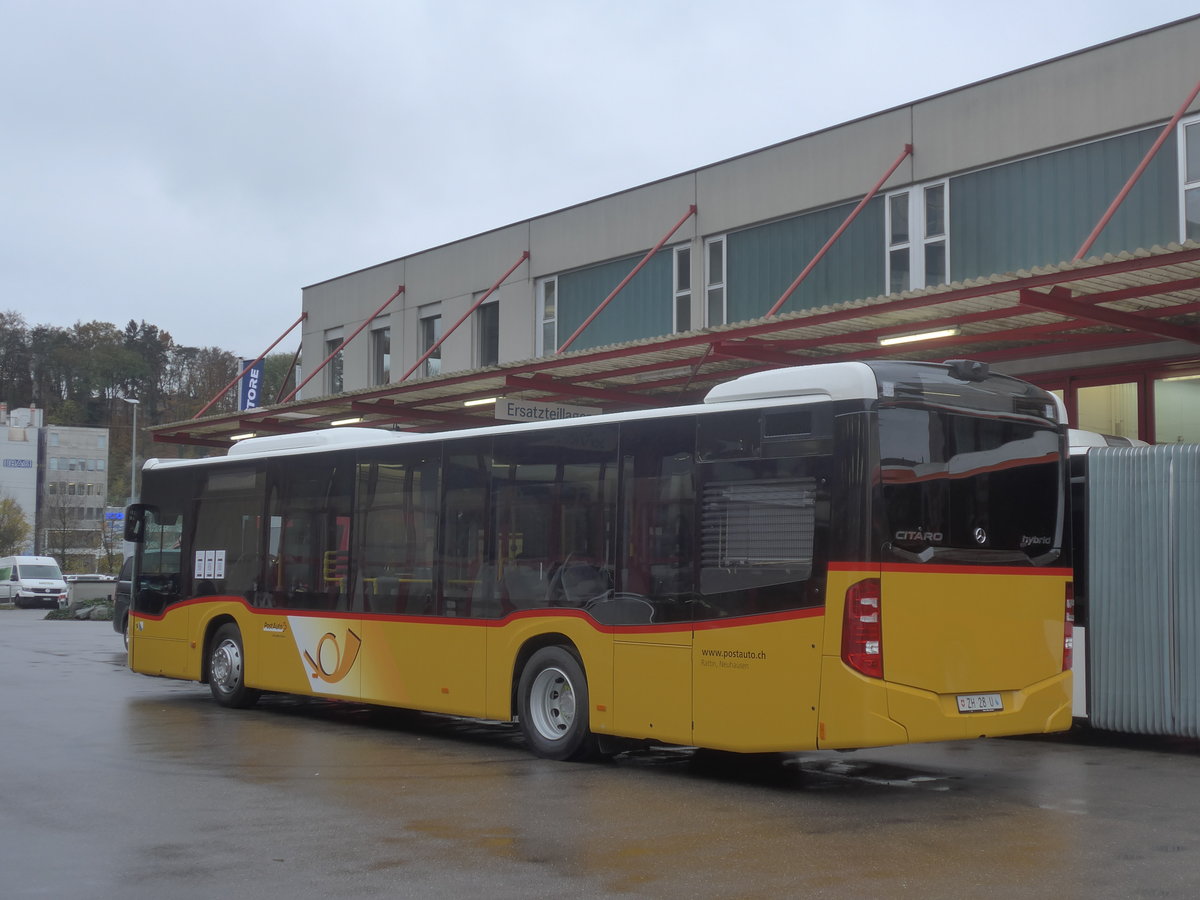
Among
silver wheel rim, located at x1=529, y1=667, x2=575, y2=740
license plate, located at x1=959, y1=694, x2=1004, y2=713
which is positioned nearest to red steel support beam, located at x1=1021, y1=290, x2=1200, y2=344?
license plate, located at x1=959, y1=694, x2=1004, y2=713

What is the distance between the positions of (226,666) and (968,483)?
909 centimetres

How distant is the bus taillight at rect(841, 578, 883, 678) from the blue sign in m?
25.3

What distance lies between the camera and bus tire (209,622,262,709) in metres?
15.4

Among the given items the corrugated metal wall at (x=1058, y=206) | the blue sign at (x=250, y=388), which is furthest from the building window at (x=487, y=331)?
the corrugated metal wall at (x=1058, y=206)

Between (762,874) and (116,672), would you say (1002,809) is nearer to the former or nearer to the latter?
(762,874)

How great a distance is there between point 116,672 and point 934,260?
1355 cm

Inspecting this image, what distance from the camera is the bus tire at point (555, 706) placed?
37.2ft

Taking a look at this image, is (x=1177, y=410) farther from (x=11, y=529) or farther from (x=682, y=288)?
(x=11, y=529)

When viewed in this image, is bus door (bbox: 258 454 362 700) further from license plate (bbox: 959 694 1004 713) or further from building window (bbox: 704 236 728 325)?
building window (bbox: 704 236 728 325)

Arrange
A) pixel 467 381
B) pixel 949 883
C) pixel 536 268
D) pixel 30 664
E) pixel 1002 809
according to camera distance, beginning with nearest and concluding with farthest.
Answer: pixel 949 883 < pixel 1002 809 < pixel 467 381 < pixel 30 664 < pixel 536 268

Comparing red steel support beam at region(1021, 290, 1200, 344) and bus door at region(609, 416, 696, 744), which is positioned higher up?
red steel support beam at region(1021, 290, 1200, 344)

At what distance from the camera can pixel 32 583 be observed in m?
60.2

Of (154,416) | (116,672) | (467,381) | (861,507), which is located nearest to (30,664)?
(116,672)

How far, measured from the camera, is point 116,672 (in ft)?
68.9
